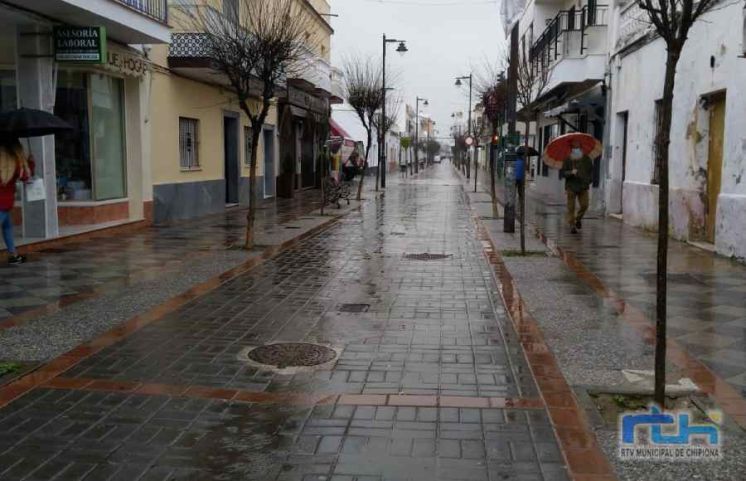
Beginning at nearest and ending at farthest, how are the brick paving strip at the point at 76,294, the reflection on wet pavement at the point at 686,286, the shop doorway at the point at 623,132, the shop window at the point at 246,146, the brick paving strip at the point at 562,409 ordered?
the brick paving strip at the point at 562,409, the reflection on wet pavement at the point at 686,286, the brick paving strip at the point at 76,294, the shop doorway at the point at 623,132, the shop window at the point at 246,146

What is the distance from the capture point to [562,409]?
450 centimetres

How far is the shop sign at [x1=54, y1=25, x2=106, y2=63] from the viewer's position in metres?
11.4

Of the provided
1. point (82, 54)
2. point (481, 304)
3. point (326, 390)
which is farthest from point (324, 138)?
point (326, 390)

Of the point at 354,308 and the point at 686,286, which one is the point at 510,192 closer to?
the point at 686,286

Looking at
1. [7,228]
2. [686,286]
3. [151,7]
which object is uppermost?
[151,7]

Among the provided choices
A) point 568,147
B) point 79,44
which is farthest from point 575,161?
point 79,44

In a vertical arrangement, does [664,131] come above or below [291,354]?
above

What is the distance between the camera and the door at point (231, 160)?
20.9 meters

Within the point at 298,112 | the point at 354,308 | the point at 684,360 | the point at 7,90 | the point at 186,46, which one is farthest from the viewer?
the point at 298,112

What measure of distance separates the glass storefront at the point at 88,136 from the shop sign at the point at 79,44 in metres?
1.70

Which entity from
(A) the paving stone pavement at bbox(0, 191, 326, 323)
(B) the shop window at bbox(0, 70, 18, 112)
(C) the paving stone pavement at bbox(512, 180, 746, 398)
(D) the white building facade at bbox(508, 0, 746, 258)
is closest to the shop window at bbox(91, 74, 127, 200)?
(A) the paving stone pavement at bbox(0, 191, 326, 323)

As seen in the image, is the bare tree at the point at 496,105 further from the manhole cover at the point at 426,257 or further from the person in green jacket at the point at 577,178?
the manhole cover at the point at 426,257

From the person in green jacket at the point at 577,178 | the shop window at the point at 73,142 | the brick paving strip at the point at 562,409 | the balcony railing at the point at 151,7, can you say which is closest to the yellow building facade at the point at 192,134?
the balcony railing at the point at 151,7

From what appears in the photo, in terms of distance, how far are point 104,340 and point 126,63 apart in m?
9.25
